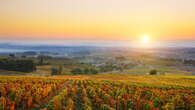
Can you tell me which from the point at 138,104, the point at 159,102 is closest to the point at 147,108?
the point at 138,104

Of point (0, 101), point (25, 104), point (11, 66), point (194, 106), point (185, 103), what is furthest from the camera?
point (11, 66)

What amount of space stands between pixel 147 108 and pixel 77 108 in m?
7.58

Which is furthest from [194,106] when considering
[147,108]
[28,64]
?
[28,64]

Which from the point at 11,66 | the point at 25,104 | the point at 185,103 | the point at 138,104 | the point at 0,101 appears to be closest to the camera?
the point at 0,101

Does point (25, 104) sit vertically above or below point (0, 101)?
below

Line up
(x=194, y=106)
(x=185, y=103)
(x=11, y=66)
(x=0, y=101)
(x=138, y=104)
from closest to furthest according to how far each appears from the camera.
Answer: (x=0, y=101)
(x=138, y=104)
(x=194, y=106)
(x=185, y=103)
(x=11, y=66)

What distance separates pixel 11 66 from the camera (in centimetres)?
8306

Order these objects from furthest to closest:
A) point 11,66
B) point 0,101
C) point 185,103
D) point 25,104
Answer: point 11,66, point 185,103, point 25,104, point 0,101

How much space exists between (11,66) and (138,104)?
326ft

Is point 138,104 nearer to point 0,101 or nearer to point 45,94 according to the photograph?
point 45,94

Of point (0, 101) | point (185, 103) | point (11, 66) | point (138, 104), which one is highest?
point (0, 101)

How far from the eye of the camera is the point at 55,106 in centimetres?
1077

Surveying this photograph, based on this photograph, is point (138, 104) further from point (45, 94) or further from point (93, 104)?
point (45, 94)

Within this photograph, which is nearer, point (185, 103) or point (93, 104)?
point (93, 104)
